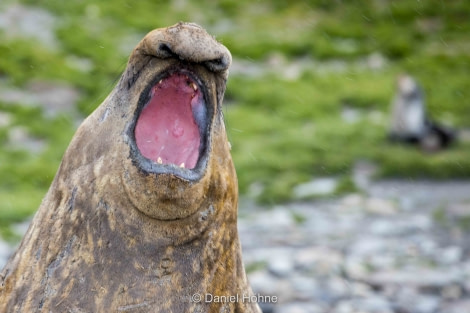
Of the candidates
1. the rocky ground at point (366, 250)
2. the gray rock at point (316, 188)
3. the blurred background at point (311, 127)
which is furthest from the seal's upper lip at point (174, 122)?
the gray rock at point (316, 188)

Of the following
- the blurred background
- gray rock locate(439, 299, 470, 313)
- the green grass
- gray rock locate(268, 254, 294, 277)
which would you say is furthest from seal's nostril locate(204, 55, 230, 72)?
the green grass

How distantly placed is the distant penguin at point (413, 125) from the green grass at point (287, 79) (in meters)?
0.23

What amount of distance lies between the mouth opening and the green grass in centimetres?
508

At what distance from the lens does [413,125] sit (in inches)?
449

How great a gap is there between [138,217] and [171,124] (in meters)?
0.28

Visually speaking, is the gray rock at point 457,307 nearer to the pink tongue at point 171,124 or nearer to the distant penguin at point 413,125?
the pink tongue at point 171,124

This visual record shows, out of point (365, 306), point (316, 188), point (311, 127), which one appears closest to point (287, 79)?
point (311, 127)

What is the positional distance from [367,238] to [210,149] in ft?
17.7

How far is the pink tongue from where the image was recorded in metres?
2.49

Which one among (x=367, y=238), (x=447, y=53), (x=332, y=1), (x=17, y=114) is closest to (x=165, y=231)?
(x=367, y=238)

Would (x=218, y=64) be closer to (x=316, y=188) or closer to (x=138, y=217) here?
(x=138, y=217)

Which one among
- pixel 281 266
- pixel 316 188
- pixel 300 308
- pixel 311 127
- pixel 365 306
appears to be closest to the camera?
pixel 300 308

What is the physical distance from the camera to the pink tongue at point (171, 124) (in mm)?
2492

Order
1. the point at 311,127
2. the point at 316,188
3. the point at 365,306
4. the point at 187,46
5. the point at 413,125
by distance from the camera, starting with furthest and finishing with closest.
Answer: the point at 311,127 → the point at 413,125 → the point at 316,188 → the point at 365,306 → the point at 187,46
